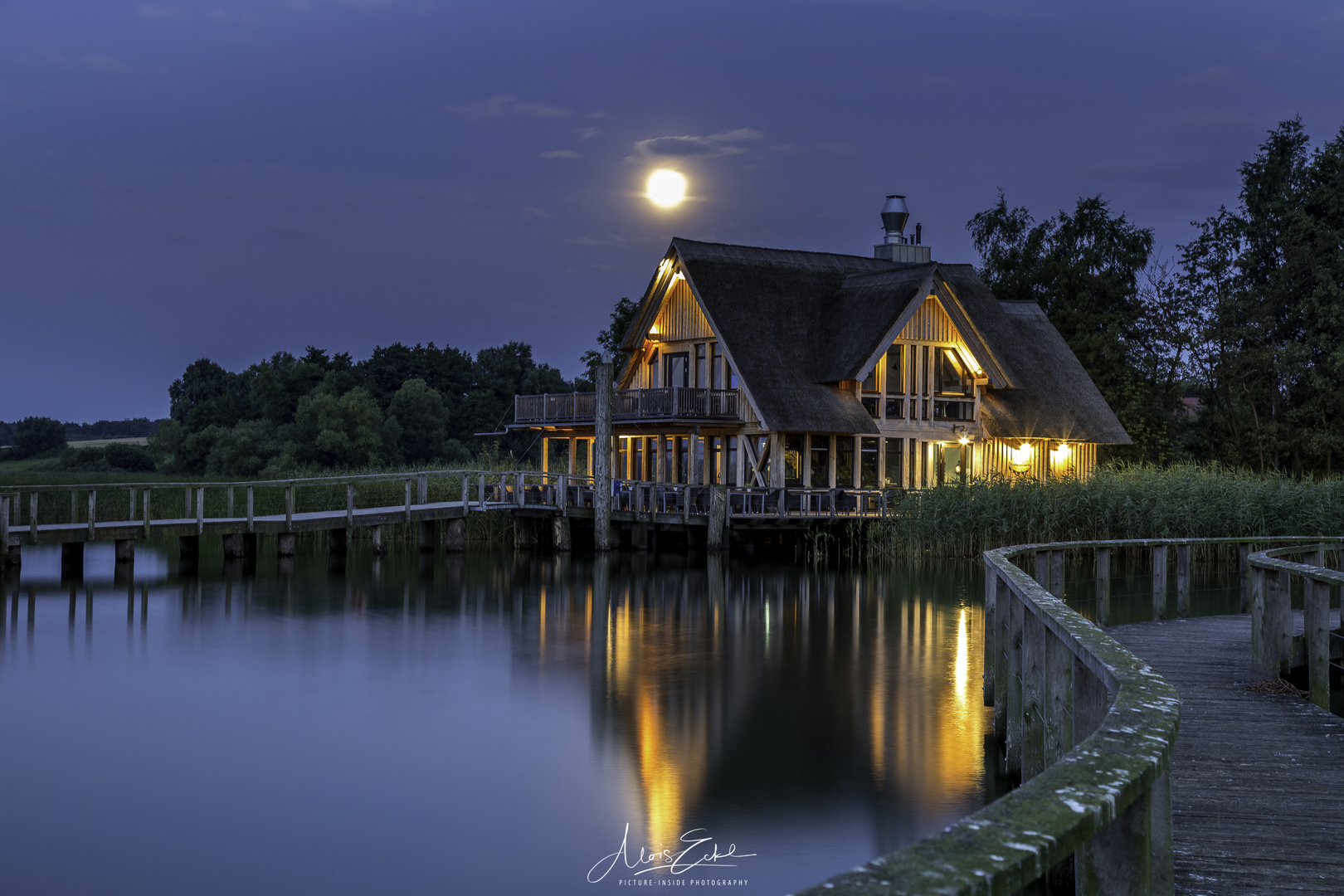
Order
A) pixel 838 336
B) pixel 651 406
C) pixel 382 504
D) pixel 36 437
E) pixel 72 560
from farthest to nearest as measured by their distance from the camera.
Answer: pixel 36 437 < pixel 838 336 < pixel 382 504 < pixel 651 406 < pixel 72 560

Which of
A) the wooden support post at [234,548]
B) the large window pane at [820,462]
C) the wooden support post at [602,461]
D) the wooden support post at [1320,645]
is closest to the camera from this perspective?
the wooden support post at [1320,645]

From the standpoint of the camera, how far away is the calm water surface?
8008 millimetres

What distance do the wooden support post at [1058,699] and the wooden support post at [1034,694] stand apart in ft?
0.78

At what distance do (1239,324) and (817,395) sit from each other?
2166cm

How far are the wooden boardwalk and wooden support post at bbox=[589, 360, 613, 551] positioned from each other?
1996cm

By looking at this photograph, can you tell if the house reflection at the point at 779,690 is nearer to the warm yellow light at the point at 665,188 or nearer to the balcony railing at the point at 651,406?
the balcony railing at the point at 651,406

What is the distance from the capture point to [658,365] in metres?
36.8

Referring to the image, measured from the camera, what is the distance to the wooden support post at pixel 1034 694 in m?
7.12

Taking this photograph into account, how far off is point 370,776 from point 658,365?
2736cm

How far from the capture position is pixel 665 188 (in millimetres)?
47125

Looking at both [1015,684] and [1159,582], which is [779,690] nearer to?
[1159,582]

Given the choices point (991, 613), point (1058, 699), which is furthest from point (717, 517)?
point (1058, 699)

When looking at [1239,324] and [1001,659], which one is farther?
[1239,324]
